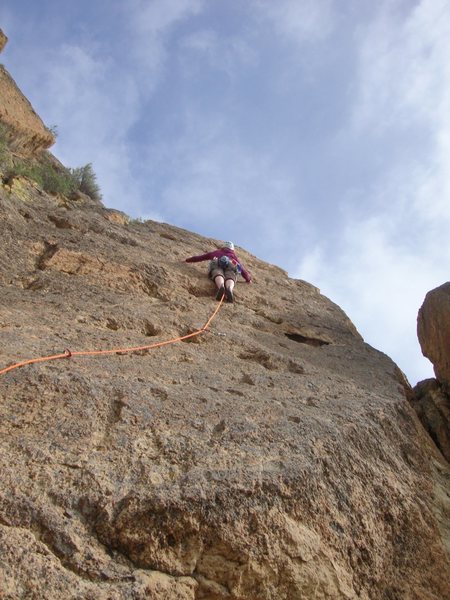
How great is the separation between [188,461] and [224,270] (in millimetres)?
4409

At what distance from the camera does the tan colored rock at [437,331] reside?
7.51 m

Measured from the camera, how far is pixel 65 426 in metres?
3.35

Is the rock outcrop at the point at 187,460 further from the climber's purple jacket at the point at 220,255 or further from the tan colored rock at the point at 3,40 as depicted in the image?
the tan colored rock at the point at 3,40

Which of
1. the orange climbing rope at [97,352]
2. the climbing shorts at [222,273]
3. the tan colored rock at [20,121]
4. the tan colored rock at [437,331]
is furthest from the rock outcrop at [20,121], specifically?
the tan colored rock at [437,331]

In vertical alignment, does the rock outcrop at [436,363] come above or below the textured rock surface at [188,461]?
above

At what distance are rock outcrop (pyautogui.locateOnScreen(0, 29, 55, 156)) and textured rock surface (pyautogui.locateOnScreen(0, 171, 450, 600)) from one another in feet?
19.1

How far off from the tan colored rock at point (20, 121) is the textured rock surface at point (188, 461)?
5.83 meters

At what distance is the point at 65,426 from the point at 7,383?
50cm

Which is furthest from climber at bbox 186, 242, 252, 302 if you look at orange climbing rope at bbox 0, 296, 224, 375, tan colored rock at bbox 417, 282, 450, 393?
tan colored rock at bbox 417, 282, 450, 393

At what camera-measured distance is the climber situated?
281 inches

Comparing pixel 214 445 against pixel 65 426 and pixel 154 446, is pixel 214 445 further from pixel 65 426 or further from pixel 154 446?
pixel 65 426

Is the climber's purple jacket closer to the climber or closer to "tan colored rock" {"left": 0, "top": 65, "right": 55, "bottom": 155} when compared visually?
the climber

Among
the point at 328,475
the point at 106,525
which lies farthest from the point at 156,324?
the point at 106,525

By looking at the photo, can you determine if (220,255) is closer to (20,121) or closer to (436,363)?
(436,363)
